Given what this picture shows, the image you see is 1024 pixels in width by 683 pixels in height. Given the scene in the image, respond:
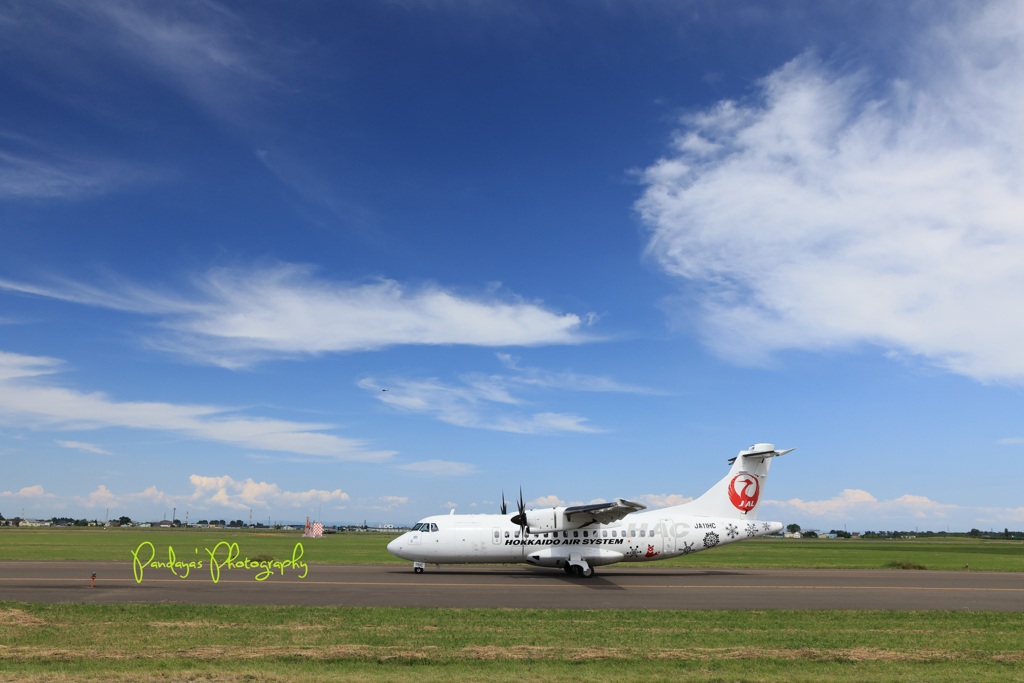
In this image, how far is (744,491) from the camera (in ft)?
129

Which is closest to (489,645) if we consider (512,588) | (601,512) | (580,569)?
(512,588)

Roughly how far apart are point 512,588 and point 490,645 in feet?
42.7

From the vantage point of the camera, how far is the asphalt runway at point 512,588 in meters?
22.8

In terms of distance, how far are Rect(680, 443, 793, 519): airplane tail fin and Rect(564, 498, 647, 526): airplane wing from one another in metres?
6.17

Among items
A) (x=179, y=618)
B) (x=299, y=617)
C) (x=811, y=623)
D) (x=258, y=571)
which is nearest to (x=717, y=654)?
(x=811, y=623)

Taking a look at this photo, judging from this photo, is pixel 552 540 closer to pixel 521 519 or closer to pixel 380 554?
pixel 521 519

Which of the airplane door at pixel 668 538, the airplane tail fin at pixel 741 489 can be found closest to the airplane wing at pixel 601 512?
the airplane door at pixel 668 538

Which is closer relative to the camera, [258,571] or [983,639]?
[983,639]

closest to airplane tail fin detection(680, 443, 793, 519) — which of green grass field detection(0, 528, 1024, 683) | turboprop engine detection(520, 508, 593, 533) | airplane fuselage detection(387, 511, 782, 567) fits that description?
airplane fuselage detection(387, 511, 782, 567)

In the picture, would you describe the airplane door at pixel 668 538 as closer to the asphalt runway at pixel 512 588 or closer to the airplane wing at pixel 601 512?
the asphalt runway at pixel 512 588

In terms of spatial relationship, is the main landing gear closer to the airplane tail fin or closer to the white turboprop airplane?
the white turboprop airplane

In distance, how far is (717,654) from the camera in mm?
14258

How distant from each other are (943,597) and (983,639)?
11220mm

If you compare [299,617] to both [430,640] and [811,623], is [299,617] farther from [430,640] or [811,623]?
[811,623]
